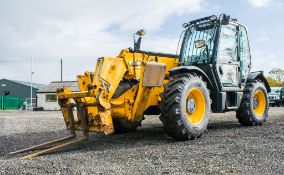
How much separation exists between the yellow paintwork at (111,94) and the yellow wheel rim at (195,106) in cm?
71

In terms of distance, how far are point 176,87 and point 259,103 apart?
4.59m

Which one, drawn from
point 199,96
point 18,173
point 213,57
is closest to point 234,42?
point 213,57

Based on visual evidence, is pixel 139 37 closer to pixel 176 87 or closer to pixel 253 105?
pixel 176 87

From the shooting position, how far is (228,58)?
9797mm

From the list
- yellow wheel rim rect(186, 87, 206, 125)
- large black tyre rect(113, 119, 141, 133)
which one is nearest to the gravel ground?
yellow wheel rim rect(186, 87, 206, 125)

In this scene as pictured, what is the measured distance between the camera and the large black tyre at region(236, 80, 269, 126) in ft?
32.9

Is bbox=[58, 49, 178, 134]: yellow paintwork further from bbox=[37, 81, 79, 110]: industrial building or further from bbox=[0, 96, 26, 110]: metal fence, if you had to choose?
bbox=[0, 96, 26, 110]: metal fence

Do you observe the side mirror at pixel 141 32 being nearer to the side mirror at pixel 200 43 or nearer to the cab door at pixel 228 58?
the side mirror at pixel 200 43

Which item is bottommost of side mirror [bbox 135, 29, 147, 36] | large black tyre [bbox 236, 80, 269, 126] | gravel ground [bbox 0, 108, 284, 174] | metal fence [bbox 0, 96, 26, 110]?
metal fence [bbox 0, 96, 26, 110]

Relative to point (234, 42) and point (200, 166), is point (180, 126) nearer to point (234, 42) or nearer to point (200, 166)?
point (200, 166)

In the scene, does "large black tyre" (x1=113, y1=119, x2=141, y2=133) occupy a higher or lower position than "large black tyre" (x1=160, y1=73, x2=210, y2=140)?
lower

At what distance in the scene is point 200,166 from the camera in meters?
5.15

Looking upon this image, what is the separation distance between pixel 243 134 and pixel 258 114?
2.67 metres

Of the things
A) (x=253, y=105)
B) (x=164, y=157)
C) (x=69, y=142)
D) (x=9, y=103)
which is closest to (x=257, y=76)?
(x=253, y=105)
